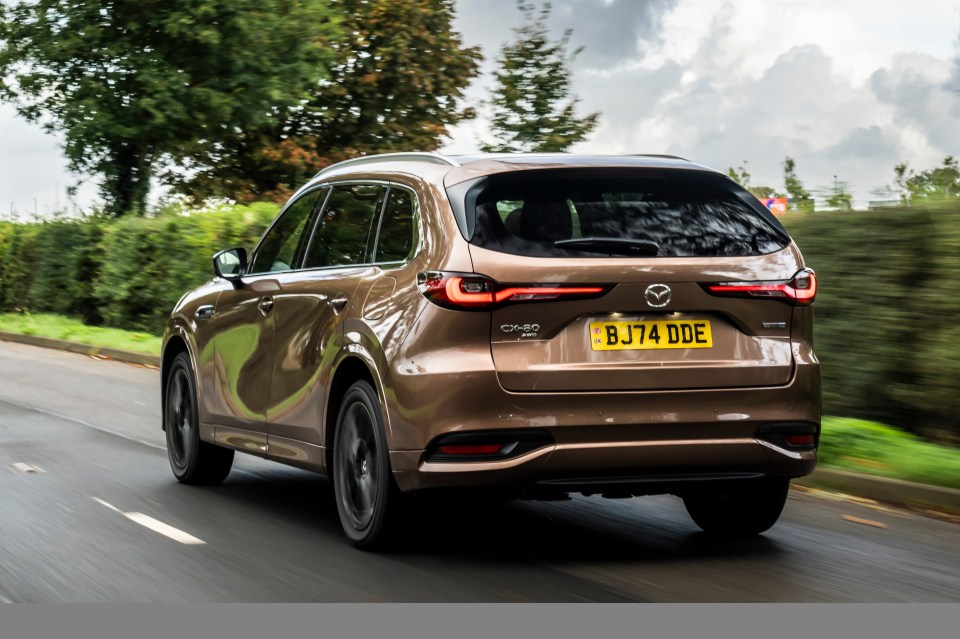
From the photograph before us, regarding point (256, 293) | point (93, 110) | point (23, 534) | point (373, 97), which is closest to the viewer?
point (23, 534)

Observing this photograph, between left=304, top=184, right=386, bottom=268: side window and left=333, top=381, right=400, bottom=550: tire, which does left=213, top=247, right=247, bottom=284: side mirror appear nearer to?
Result: left=304, top=184, right=386, bottom=268: side window

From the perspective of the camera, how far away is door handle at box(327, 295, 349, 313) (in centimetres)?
673

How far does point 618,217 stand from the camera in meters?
6.26

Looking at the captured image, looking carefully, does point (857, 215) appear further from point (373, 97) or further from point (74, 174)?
point (373, 97)

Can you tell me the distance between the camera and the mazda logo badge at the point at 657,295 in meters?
6.02

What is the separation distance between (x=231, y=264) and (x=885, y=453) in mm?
4038

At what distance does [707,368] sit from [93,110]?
29913 mm

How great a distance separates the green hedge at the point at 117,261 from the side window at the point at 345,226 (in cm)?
1341

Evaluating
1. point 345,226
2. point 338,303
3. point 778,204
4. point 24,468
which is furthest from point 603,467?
point 778,204

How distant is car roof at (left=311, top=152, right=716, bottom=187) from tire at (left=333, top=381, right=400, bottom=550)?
100 cm

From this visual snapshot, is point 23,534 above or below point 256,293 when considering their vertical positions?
below

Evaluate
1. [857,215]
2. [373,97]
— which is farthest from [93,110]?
[857,215]

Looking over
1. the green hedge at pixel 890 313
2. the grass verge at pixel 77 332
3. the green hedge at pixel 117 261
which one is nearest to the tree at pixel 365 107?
the green hedge at pixel 117 261

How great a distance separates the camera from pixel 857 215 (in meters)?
10.0
